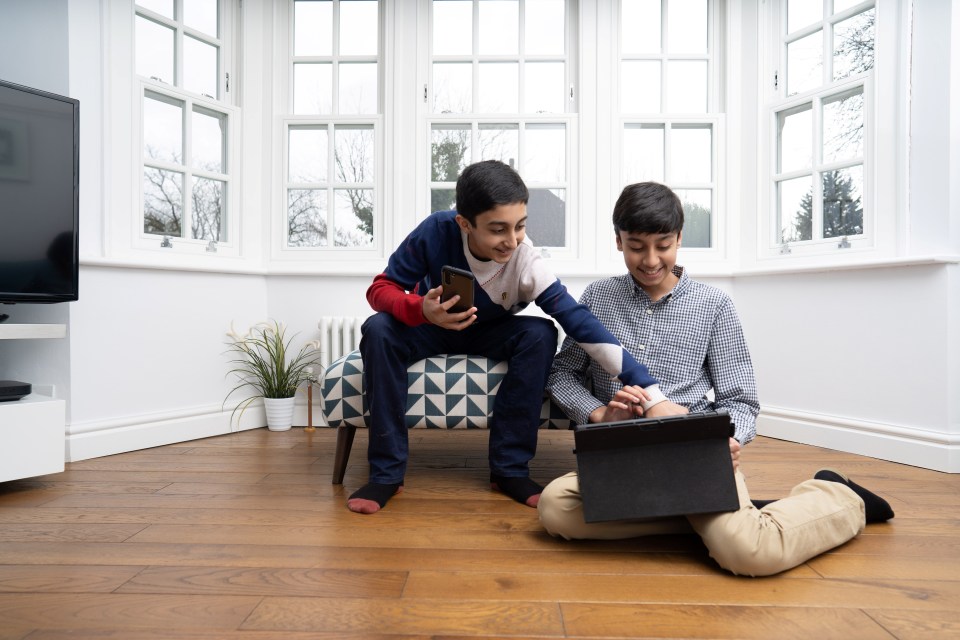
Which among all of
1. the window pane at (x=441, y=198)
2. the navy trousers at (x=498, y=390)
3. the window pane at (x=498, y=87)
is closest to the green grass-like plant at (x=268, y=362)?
the window pane at (x=441, y=198)

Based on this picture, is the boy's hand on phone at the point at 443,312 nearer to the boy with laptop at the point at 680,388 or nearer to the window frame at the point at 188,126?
the boy with laptop at the point at 680,388

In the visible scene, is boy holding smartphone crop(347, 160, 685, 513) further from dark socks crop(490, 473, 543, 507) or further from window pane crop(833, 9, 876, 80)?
window pane crop(833, 9, 876, 80)

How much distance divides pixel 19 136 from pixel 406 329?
1.33m

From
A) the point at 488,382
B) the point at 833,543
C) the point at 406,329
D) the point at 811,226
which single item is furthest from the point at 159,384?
the point at 811,226

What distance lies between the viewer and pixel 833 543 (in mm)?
1251

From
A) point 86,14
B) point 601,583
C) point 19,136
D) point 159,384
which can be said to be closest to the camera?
point 601,583

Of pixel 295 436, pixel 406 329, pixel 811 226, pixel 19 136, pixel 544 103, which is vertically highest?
pixel 544 103

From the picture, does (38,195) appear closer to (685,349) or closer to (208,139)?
(208,139)

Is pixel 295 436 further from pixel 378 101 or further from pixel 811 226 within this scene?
pixel 811 226

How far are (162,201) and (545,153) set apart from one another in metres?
1.68

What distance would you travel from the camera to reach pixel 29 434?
1.75 m

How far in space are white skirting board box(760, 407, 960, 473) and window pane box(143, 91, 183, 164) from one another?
2.73 meters

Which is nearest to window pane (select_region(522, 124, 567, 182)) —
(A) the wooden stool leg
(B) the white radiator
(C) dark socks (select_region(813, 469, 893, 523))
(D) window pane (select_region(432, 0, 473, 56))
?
(D) window pane (select_region(432, 0, 473, 56))

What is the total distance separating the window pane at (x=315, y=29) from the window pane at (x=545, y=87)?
97 cm
